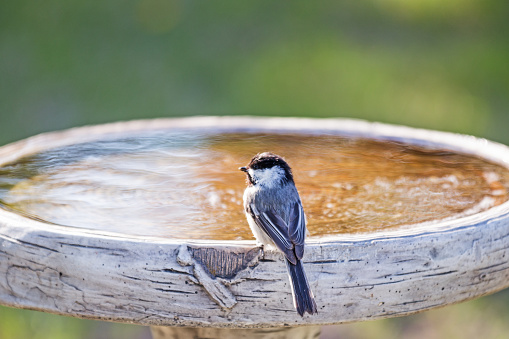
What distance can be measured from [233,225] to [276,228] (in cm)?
43

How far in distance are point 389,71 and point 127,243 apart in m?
6.76

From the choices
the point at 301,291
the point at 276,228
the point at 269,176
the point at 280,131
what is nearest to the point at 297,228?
the point at 276,228

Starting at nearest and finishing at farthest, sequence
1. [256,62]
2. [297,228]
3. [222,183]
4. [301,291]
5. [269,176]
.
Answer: [301,291] → [297,228] → [269,176] → [222,183] → [256,62]

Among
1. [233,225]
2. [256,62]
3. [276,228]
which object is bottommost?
[233,225]

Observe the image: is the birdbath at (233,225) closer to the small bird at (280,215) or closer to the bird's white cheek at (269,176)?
the small bird at (280,215)

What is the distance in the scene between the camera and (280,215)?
242cm

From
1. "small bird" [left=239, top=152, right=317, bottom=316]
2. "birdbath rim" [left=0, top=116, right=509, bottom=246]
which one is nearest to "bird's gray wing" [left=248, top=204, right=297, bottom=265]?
"small bird" [left=239, top=152, right=317, bottom=316]

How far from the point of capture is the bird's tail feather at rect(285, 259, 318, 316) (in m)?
1.96

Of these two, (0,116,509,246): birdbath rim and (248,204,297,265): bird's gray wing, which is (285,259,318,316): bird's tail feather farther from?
(0,116,509,246): birdbath rim

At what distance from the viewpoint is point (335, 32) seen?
9281mm

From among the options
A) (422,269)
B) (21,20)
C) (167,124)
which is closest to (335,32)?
(21,20)

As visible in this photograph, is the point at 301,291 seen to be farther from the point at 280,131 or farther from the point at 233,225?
the point at 280,131

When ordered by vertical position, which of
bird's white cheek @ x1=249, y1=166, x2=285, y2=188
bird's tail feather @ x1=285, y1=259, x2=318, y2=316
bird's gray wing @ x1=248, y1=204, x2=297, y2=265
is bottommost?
bird's tail feather @ x1=285, y1=259, x2=318, y2=316

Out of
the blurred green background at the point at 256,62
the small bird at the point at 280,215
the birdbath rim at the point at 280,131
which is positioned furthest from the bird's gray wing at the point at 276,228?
the blurred green background at the point at 256,62
